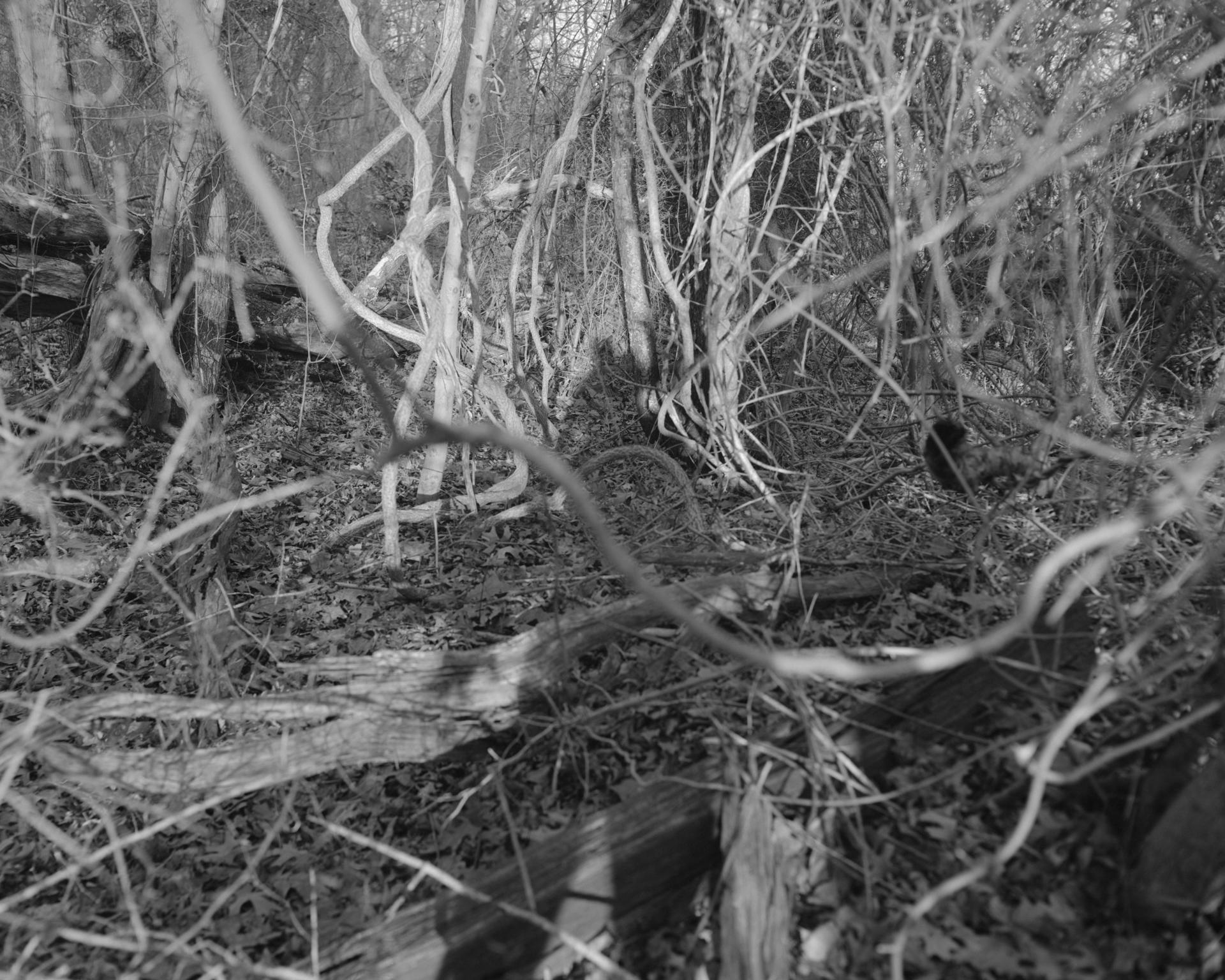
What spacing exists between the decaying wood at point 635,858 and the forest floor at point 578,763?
0.10 metres

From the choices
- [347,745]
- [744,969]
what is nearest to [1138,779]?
[744,969]

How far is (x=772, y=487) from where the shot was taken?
538cm

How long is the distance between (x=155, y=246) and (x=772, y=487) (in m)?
5.31

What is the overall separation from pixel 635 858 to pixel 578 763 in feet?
2.70

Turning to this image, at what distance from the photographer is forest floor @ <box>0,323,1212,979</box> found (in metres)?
2.42

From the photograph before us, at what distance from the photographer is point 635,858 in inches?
103

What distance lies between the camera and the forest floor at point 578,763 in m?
2.42

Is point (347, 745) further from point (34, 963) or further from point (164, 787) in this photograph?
point (34, 963)

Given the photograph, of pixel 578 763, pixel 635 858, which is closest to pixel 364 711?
pixel 578 763

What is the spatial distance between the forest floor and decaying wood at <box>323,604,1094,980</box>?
101 millimetres

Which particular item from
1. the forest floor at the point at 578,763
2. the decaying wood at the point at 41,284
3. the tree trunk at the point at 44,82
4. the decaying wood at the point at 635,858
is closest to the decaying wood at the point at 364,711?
the forest floor at the point at 578,763

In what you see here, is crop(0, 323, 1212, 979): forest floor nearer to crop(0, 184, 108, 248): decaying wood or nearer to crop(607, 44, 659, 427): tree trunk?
crop(607, 44, 659, 427): tree trunk

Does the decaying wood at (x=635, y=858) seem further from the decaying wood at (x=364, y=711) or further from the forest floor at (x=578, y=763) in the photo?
the decaying wood at (x=364, y=711)

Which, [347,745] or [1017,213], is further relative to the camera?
[1017,213]
